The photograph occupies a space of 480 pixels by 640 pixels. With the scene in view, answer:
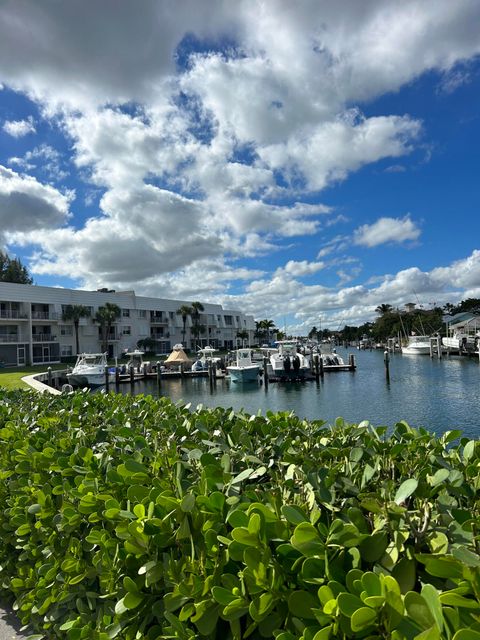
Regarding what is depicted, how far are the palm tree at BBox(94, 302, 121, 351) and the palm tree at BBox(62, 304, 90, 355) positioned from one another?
2.49 m

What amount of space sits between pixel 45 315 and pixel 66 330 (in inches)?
168

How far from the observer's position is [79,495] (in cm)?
273

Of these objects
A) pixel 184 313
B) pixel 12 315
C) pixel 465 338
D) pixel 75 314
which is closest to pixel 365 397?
pixel 75 314

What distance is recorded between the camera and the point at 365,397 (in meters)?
30.9

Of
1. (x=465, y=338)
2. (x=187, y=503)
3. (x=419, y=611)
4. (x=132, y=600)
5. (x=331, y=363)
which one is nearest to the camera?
(x=419, y=611)

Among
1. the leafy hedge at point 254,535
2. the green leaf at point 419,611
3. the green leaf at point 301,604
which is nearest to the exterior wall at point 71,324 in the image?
the leafy hedge at point 254,535

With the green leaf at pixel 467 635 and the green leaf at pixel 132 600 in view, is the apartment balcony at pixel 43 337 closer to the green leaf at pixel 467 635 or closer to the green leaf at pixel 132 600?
the green leaf at pixel 132 600

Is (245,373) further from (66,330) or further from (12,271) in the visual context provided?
(12,271)

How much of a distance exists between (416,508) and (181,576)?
107cm

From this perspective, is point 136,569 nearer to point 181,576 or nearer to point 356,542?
point 181,576

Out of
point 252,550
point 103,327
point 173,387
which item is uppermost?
point 103,327

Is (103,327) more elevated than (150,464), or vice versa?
(103,327)

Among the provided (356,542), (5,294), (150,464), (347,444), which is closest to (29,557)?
(150,464)

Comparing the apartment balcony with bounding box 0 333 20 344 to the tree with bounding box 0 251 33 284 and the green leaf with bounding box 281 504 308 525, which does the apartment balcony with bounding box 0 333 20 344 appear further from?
the green leaf with bounding box 281 504 308 525
